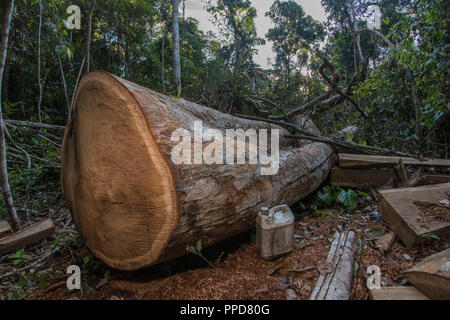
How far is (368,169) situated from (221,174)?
6.80ft

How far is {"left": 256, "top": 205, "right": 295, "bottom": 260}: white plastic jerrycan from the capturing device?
1.46 m

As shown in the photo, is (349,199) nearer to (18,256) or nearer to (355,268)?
(355,268)

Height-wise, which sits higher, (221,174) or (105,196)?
(221,174)

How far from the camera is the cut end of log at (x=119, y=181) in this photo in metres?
1.18

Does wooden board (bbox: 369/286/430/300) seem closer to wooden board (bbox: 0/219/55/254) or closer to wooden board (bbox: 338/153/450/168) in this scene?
wooden board (bbox: 338/153/450/168)

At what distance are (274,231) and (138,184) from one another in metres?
0.89

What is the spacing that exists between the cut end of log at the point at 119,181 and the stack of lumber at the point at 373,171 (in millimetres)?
2254

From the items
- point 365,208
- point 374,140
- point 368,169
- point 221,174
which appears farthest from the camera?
point 374,140

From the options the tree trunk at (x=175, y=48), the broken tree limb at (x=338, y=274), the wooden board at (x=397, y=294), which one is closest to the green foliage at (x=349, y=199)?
the broken tree limb at (x=338, y=274)
